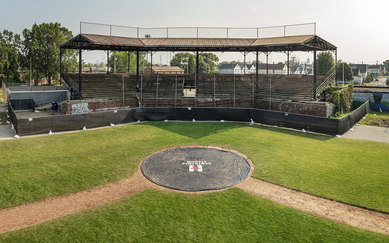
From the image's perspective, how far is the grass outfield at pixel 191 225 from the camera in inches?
333

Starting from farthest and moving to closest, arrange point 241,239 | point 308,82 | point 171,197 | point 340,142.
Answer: point 308,82 < point 340,142 < point 171,197 < point 241,239

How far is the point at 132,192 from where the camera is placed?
11.8 m

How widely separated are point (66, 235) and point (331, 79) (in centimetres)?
3671

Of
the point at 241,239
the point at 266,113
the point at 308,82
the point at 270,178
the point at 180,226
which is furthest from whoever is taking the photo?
the point at 308,82

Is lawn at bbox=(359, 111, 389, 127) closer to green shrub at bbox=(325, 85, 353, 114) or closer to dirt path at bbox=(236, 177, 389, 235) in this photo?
green shrub at bbox=(325, 85, 353, 114)

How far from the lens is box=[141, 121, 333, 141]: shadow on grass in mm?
21984

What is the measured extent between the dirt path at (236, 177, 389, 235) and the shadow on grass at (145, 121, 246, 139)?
989 centimetres

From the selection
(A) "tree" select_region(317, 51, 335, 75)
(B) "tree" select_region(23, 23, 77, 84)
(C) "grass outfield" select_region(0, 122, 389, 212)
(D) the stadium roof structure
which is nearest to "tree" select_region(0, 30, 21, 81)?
(B) "tree" select_region(23, 23, 77, 84)

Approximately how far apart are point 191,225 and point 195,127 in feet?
53.3

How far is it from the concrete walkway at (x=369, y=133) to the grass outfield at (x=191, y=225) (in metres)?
15.5

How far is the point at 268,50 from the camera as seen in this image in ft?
116

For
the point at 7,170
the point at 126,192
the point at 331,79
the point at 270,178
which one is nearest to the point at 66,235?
the point at 126,192

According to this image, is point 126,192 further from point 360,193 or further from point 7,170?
point 360,193

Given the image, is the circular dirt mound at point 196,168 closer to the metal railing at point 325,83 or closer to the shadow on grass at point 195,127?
the shadow on grass at point 195,127
